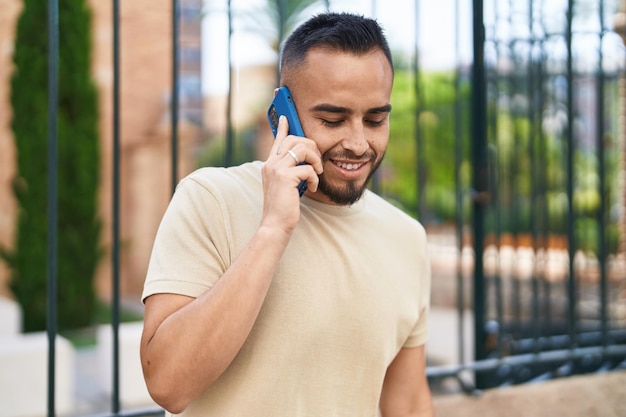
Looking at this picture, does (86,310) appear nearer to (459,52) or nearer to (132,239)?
(132,239)

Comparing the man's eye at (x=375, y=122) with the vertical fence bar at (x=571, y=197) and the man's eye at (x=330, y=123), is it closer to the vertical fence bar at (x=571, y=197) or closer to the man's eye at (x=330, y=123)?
the man's eye at (x=330, y=123)

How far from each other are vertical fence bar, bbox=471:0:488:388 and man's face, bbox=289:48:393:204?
1.66m

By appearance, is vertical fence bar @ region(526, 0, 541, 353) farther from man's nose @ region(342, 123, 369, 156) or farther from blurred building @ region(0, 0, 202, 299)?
blurred building @ region(0, 0, 202, 299)

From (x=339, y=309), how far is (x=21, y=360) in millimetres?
4168

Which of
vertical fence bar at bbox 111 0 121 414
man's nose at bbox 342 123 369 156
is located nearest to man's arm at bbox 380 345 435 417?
man's nose at bbox 342 123 369 156

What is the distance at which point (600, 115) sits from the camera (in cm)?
369

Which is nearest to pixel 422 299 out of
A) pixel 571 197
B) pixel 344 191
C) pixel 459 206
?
→ pixel 344 191

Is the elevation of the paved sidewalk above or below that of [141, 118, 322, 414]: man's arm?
below

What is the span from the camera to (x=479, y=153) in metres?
3.14

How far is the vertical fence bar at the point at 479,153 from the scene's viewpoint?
10.2ft

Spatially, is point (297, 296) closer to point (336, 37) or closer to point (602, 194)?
point (336, 37)

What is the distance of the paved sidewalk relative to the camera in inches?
117

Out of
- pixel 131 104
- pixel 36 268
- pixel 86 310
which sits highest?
pixel 131 104

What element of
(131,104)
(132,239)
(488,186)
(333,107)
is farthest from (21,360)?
(131,104)
